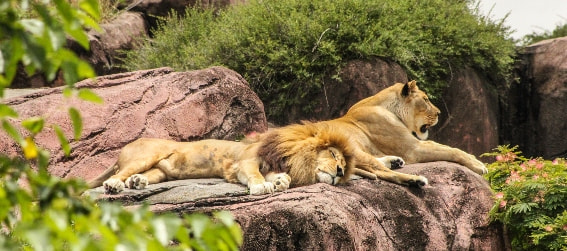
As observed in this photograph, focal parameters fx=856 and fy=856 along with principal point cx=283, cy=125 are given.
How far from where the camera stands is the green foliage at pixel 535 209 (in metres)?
6.87

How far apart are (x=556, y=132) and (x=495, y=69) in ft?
3.96

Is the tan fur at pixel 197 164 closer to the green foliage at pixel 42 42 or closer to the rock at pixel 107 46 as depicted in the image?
the green foliage at pixel 42 42

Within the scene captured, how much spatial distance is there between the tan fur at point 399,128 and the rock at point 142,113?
1.13 meters

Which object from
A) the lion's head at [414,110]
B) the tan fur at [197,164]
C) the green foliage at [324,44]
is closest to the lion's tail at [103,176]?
the tan fur at [197,164]

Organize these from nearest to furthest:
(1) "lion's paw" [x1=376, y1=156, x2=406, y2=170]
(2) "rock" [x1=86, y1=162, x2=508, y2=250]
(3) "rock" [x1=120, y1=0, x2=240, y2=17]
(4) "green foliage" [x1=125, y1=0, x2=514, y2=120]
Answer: (2) "rock" [x1=86, y1=162, x2=508, y2=250], (1) "lion's paw" [x1=376, y1=156, x2=406, y2=170], (4) "green foliage" [x1=125, y1=0, x2=514, y2=120], (3) "rock" [x1=120, y1=0, x2=240, y2=17]

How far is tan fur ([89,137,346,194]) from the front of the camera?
5.99m

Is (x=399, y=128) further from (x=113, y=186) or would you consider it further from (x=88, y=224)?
(x=88, y=224)

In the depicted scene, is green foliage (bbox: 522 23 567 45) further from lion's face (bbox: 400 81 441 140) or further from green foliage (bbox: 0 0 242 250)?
green foliage (bbox: 0 0 242 250)

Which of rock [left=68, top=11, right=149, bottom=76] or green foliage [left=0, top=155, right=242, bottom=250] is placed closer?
green foliage [left=0, top=155, right=242, bottom=250]

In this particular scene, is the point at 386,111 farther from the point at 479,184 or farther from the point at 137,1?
the point at 137,1

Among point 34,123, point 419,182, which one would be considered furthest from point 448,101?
point 34,123

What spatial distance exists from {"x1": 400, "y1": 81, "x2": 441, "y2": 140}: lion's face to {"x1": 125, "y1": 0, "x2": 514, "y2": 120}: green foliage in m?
2.02

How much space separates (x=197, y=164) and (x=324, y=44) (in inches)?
151

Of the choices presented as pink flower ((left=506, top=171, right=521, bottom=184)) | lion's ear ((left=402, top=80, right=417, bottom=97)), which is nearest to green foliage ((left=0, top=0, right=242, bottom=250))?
pink flower ((left=506, top=171, right=521, bottom=184))
